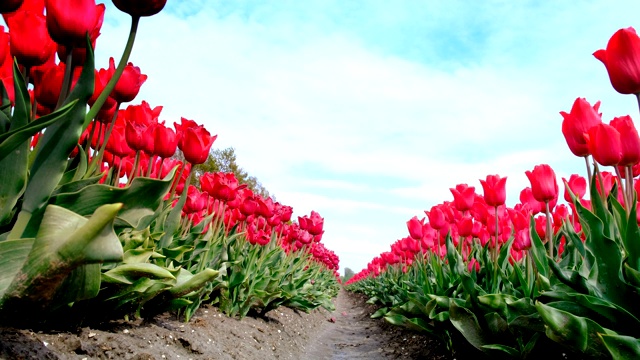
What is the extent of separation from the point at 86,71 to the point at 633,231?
2153 mm

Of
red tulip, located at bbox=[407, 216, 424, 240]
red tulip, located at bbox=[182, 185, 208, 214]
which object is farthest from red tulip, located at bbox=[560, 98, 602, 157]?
red tulip, located at bbox=[407, 216, 424, 240]

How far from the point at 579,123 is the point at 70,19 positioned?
2.22 metres

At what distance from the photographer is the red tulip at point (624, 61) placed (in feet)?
6.40

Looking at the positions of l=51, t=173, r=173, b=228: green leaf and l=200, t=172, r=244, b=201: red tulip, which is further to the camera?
l=200, t=172, r=244, b=201: red tulip

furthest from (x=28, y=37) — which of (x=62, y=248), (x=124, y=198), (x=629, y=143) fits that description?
(x=629, y=143)

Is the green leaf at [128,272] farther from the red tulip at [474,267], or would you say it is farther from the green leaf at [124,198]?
→ the red tulip at [474,267]

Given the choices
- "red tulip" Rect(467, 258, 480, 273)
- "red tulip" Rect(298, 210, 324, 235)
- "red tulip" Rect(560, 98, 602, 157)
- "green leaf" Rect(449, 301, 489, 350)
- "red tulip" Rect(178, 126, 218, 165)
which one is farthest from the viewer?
"red tulip" Rect(298, 210, 324, 235)

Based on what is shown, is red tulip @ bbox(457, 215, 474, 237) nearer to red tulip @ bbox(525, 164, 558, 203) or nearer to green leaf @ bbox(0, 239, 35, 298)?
red tulip @ bbox(525, 164, 558, 203)

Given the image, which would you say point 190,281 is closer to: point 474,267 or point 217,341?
point 217,341

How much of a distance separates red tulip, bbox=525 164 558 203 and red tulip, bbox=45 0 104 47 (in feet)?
7.93

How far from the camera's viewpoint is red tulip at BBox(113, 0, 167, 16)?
56.5 inches

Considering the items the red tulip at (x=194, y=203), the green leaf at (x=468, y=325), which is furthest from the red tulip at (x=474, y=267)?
the red tulip at (x=194, y=203)

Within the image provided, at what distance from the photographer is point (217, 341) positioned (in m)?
3.23

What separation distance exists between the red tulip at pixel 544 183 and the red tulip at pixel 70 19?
2.42 meters
